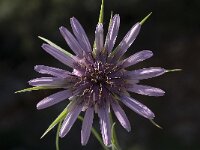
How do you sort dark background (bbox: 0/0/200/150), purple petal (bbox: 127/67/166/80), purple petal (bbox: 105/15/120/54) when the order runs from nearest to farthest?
purple petal (bbox: 127/67/166/80) < purple petal (bbox: 105/15/120/54) < dark background (bbox: 0/0/200/150)

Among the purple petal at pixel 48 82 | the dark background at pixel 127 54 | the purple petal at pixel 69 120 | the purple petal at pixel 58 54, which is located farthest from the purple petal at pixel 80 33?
the dark background at pixel 127 54

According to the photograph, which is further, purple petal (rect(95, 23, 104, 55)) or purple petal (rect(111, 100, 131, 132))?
purple petal (rect(95, 23, 104, 55))

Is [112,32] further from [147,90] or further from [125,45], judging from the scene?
[147,90]

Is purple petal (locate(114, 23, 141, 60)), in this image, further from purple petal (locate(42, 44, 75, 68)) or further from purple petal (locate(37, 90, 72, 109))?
purple petal (locate(37, 90, 72, 109))

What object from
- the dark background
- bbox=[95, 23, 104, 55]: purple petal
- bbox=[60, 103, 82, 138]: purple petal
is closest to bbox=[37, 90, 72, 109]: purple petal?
bbox=[60, 103, 82, 138]: purple petal

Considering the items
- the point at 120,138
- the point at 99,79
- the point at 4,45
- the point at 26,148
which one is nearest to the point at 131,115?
the point at 120,138

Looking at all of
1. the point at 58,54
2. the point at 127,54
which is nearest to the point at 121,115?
the point at 58,54

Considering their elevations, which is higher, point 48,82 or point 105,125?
point 48,82
